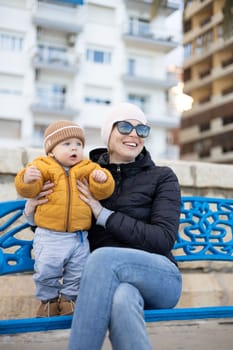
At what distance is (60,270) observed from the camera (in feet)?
7.44

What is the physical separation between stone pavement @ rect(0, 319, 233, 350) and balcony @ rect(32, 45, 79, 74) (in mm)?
24138

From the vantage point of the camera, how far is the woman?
5.86 ft

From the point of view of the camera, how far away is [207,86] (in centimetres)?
3909

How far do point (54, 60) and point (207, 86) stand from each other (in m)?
16.3

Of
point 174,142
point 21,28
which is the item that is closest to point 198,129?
point 174,142

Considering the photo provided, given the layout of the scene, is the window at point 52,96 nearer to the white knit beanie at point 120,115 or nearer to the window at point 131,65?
the window at point 131,65

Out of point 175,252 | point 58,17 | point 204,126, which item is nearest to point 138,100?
point 58,17

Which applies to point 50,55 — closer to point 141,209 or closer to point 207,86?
point 207,86

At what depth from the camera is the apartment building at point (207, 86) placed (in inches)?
Answer: 1431

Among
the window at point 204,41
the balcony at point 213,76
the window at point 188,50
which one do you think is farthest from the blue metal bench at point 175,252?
the window at point 188,50

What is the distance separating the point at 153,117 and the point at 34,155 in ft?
83.8

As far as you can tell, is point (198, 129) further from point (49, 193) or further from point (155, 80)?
point (49, 193)

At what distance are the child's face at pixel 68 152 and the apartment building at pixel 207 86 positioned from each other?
110 feet

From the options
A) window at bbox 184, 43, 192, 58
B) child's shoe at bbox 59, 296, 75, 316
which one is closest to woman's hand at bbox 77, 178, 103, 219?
child's shoe at bbox 59, 296, 75, 316
